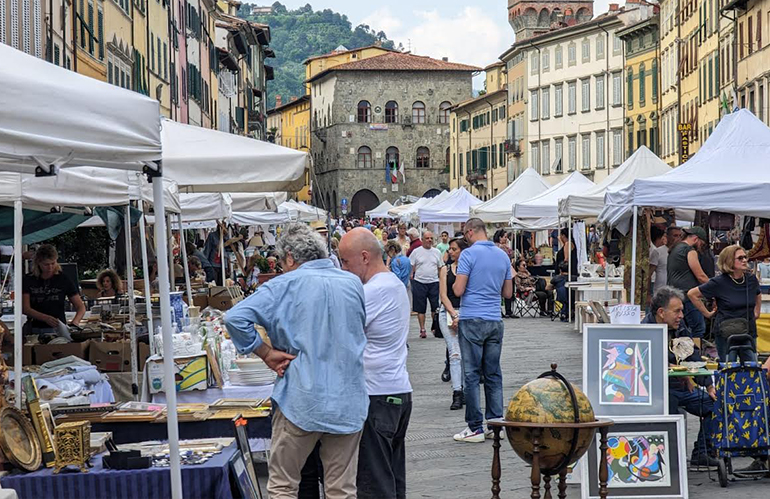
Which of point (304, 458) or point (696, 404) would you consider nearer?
point (304, 458)

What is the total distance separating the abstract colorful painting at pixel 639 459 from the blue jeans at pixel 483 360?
212 cm

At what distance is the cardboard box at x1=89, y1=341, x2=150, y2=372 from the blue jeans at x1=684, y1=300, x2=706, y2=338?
4.77 metres

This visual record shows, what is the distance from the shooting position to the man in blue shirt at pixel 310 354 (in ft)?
19.9

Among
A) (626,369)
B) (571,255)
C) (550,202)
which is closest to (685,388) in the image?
(626,369)

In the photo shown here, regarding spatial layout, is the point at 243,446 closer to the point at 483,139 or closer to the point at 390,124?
the point at 483,139

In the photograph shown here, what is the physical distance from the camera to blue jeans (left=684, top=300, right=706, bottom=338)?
1172cm

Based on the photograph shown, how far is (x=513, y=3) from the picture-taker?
94188mm

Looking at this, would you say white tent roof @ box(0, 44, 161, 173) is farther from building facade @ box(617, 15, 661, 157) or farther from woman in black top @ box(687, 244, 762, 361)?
building facade @ box(617, 15, 661, 157)

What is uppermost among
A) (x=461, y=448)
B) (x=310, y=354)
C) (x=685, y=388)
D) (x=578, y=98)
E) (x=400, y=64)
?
(x=400, y=64)

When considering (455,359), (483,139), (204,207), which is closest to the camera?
(455,359)

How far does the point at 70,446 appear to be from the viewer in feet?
21.1

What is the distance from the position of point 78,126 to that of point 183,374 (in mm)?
3476

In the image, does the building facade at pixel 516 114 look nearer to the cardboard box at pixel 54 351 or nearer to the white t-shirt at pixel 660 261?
the white t-shirt at pixel 660 261

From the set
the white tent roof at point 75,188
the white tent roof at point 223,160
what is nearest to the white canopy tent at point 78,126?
the white tent roof at point 75,188
